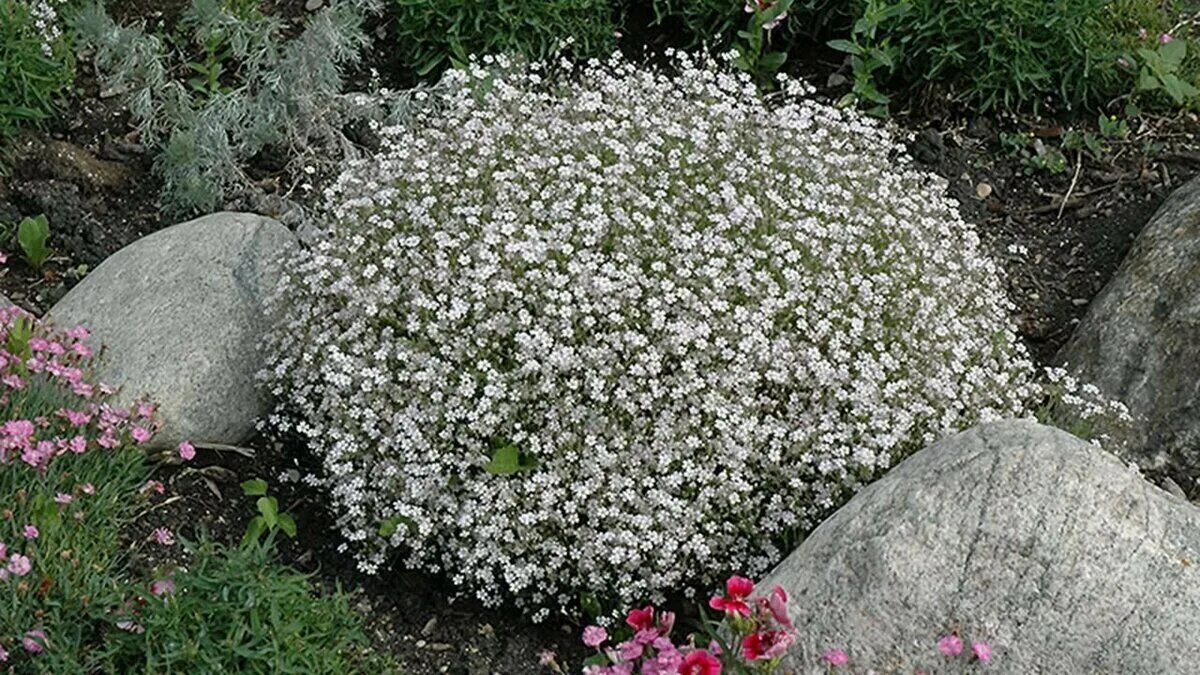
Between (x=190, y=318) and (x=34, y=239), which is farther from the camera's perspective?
(x=34, y=239)

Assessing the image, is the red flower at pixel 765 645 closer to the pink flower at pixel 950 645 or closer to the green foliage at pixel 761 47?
the pink flower at pixel 950 645

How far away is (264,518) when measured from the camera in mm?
4387

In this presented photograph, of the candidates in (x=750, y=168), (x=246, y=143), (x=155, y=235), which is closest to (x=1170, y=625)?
(x=750, y=168)

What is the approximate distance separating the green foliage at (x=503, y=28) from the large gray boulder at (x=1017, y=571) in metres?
3.00

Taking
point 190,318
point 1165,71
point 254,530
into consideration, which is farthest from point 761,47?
point 254,530

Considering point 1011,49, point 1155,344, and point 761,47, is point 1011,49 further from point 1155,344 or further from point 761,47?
point 1155,344

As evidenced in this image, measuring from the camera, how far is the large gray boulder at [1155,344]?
4902 millimetres

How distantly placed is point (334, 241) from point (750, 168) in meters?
Result: 1.35

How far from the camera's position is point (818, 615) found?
12.6ft

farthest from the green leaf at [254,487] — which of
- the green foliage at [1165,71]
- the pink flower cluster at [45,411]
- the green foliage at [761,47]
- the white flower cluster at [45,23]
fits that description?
the green foliage at [1165,71]

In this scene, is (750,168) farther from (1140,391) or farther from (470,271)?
(1140,391)

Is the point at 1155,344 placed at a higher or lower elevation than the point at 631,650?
lower

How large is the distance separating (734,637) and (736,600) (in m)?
0.17

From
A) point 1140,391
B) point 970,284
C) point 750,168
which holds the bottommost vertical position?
point 1140,391
